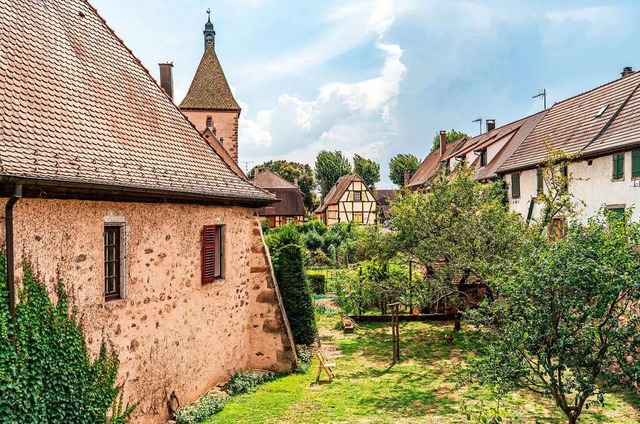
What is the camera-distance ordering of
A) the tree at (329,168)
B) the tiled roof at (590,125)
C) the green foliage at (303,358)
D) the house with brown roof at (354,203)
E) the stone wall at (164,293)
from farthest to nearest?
the tree at (329,168)
the house with brown roof at (354,203)
the tiled roof at (590,125)
the green foliage at (303,358)
the stone wall at (164,293)

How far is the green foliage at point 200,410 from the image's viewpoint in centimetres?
1028

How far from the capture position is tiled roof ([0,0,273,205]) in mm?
7859

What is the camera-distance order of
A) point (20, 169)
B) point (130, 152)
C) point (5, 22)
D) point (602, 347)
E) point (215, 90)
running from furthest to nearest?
point (215, 90)
point (130, 152)
point (5, 22)
point (602, 347)
point (20, 169)

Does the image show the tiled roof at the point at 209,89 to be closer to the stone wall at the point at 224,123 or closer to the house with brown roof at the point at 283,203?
the stone wall at the point at 224,123

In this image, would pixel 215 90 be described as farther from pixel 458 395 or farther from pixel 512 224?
pixel 458 395

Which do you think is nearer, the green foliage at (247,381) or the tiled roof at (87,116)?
the tiled roof at (87,116)

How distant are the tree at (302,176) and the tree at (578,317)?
68.9m

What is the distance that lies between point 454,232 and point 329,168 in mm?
67072

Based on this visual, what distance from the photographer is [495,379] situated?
8.17 meters

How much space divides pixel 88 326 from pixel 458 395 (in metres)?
8.35

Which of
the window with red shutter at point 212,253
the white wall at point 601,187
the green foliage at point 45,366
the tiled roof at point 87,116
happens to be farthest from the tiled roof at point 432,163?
the green foliage at point 45,366

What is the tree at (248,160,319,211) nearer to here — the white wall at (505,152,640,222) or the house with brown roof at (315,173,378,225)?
the house with brown roof at (315,173,378,225)

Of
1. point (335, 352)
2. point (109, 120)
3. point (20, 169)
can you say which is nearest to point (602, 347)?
point (20, 169)

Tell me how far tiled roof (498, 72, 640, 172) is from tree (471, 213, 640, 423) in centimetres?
1164
